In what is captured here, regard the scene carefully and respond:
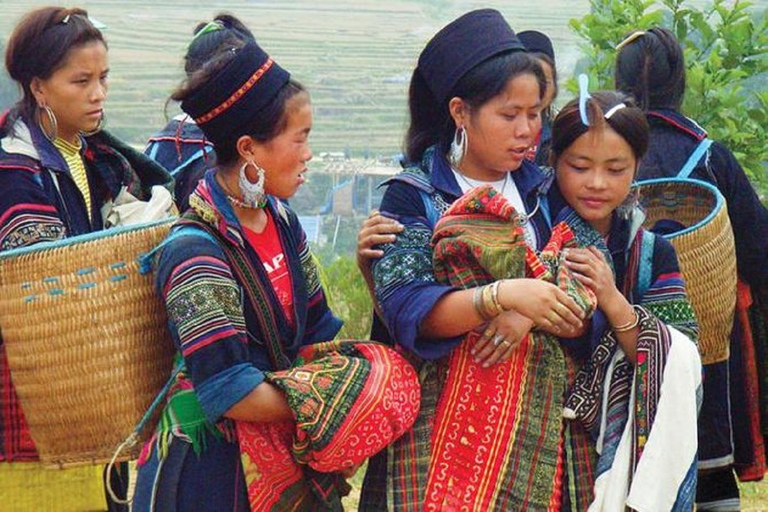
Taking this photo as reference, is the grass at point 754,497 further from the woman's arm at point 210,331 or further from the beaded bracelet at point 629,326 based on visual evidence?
the woman's arm at point 210,331

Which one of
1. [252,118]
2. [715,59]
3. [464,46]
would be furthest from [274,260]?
[715,59]

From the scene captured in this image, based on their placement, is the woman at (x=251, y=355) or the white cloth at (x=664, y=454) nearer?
the woman at (x=251, y=355)

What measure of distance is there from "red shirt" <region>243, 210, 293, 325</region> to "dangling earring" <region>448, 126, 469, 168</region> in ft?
1.51

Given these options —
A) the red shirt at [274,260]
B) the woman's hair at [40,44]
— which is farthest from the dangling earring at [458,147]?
the woman's hair at [40,44]

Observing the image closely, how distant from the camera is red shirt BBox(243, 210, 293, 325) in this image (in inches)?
109

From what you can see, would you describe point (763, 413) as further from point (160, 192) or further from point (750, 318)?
point (160, 192)

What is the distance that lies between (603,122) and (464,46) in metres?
0.39

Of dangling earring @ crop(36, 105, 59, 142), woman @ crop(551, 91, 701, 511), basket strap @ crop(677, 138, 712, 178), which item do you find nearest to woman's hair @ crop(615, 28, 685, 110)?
basket strap @ crop(677, 138, 712, 178)

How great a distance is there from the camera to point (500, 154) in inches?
111

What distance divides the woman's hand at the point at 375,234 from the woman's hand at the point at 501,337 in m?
0.31

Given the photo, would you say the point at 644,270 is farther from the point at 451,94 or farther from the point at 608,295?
the point at 451,94

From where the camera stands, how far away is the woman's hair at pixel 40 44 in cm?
351

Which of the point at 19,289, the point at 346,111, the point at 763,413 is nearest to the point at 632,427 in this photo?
the point at 19,289

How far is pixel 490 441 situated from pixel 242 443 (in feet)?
1.83
